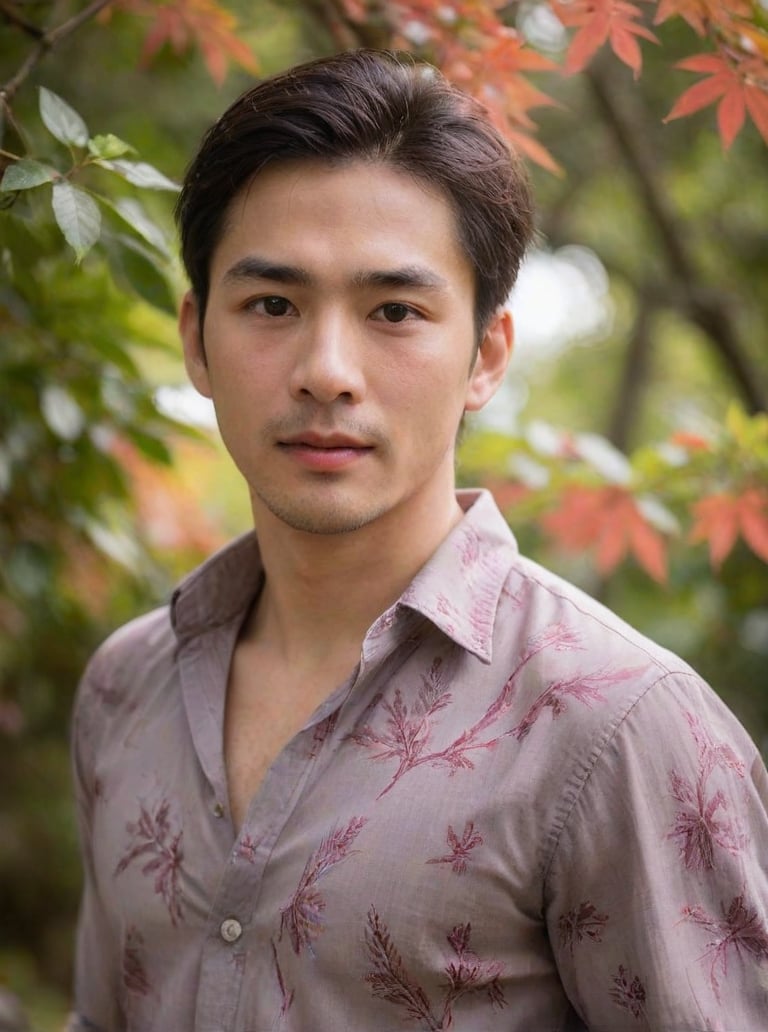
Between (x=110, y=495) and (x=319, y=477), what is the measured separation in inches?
41.1

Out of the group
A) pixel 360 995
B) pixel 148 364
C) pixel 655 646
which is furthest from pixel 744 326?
pixel 360 995

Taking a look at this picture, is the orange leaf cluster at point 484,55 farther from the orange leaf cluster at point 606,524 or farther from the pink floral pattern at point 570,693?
the pink floral pattern at point 570,693

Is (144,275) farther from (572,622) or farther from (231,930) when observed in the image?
(231,930)

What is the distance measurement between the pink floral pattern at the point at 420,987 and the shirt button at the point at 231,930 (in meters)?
0.19

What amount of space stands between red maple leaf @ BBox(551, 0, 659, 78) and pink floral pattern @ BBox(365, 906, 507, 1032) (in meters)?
1.23

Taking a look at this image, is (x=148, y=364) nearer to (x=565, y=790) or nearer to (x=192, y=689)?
(x=192, y=689)

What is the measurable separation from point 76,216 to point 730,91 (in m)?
0.94

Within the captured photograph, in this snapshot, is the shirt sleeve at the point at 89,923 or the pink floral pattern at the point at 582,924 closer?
the pink floral pattern at the point at 582,924

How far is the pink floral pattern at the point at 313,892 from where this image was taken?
1.47m

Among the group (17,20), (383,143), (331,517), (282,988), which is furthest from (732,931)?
(17,20)

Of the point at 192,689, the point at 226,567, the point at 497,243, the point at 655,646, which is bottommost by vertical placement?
the point at 192,689

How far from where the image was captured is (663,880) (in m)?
1.36

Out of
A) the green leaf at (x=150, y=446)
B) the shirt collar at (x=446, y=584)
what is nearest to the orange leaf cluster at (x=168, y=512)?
the green leaf at (x=150, y=446)

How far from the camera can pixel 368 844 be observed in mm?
1472
